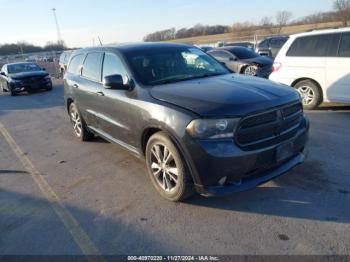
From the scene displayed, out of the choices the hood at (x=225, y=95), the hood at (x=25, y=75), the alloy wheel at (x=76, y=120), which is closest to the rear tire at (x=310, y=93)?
the hood at (x=225, y=95)

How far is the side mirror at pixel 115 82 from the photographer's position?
4.15 metres

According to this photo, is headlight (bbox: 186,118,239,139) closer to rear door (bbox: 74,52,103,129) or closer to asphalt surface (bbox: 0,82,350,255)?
asphalt surface (bbox: 0,82,350,255)

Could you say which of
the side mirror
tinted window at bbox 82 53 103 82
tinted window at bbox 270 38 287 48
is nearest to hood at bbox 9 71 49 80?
tinted window at bbox 82 53 103 82

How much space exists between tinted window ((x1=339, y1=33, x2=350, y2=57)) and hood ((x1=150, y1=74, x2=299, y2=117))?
380 centimetres

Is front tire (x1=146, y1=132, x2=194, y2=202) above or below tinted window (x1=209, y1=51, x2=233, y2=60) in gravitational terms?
below

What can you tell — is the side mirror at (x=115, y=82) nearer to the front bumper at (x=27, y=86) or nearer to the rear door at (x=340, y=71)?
the rear door at (x=340, y=71)

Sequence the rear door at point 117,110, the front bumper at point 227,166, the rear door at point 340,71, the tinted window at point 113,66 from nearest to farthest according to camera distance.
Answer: the front bumper at point 227,166 → the rear door at point 117,110 → the tinted window at point 113,66 → the rear door at point 340,71

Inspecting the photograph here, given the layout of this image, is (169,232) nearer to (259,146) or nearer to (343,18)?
(259,146)

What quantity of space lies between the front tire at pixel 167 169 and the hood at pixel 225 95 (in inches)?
19.2

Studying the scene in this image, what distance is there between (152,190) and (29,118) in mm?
6895

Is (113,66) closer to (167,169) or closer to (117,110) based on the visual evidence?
(117,110)

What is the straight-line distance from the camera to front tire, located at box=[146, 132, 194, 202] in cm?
349

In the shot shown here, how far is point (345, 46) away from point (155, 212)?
5737 millimetres

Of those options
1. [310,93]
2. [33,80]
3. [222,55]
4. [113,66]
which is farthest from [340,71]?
[33,80]
